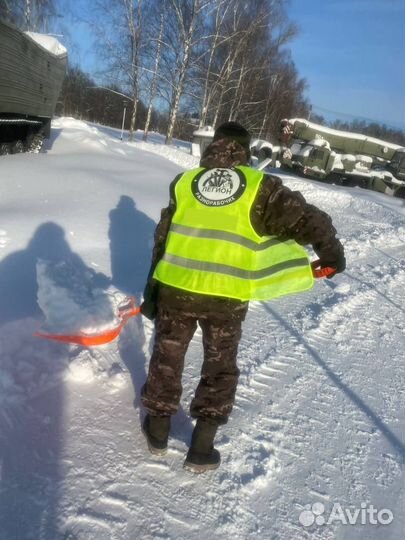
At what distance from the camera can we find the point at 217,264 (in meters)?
1.73

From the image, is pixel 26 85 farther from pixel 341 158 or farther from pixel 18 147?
pixel 341 158

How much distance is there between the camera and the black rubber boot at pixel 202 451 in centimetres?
186

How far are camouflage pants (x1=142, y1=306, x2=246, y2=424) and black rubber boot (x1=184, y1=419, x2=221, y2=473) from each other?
0.05 meters

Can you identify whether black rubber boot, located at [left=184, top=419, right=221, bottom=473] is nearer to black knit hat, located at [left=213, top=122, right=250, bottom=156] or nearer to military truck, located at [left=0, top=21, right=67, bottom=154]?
black knit hat, located at [left=213, top=122, right=250, bottom=156]

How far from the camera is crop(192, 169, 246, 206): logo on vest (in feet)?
5.72

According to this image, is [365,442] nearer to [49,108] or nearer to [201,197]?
[201,197]

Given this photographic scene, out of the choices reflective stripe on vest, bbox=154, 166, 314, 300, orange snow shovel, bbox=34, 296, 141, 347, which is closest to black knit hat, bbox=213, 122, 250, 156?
reflective stripe on vest, bbox=154, 166, 314, 300

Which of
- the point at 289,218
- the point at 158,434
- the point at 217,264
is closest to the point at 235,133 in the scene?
the point at 289,218

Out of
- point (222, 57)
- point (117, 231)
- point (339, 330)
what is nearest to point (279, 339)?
point (339, 330)

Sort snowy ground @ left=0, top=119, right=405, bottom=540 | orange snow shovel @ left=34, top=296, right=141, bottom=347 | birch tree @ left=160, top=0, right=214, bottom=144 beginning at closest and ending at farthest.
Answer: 1. snowy ground @ left=0, top=119, right=405, bottom=540
2. orange snow shovel @ left=34, top=296, right=141, bottom=347
3. birch tree @ left=160, top=0, right=214, bottom=144

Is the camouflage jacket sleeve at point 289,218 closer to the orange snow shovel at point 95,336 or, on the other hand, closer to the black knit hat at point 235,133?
the black knit hat at point 235,133

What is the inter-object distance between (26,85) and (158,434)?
923 cm

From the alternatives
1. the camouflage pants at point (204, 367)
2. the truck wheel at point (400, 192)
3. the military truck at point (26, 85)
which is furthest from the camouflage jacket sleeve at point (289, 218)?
the truck wheel at point (400, 192)

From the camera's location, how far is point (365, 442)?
232 cm
